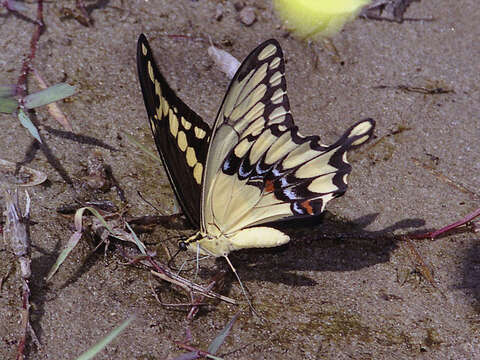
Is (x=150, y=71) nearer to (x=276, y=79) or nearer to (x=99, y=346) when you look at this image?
(x=276, y=79)

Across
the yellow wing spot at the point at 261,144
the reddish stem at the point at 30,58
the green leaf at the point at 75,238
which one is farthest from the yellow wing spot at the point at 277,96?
the reddish stem at the point at 30,58

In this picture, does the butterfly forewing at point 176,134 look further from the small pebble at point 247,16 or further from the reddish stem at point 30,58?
the small pebble at point 247,16

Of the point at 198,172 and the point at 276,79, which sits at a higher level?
the point at 276,79

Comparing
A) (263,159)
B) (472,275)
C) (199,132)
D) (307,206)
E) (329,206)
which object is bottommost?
(472,275)

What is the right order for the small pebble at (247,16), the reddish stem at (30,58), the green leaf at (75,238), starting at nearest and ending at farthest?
the green leaf at (75,238), the reddish stem at (30,58), the small pebble at (247,16)

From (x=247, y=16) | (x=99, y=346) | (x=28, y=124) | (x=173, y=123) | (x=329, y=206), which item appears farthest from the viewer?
(x=247, y=16)

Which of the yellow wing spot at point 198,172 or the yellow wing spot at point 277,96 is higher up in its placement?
the yellow wing spot at point 277,96

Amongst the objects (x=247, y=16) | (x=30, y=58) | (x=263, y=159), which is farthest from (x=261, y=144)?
(x=30, y=58)
